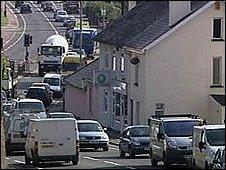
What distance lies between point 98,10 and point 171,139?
202 feet

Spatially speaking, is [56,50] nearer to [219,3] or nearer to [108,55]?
[108,55]

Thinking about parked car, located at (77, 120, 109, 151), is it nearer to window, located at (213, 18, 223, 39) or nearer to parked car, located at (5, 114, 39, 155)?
parked car, located at (5, 114, 39, 155)

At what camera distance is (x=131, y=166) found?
122 ft

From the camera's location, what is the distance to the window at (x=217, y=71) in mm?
59500

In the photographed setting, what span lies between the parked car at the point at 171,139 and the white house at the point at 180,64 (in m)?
19.0

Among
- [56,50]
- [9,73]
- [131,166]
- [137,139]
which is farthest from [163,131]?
[56,50]

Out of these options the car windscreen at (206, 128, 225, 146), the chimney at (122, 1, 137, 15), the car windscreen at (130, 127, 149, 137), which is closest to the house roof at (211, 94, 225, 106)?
the car windscreen at (130, 127, 149, 137)

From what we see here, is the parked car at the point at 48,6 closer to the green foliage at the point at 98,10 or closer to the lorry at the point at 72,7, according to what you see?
the lorry at the point at 72,7

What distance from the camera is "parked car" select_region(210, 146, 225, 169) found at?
1155 inches

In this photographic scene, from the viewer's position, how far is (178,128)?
3716 cm

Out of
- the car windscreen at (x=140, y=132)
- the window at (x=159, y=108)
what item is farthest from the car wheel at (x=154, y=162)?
the window at (x=159, y=108)

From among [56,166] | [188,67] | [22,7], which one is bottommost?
[56,166]

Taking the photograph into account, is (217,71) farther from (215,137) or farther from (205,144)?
(205,144)

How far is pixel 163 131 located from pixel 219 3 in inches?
805
